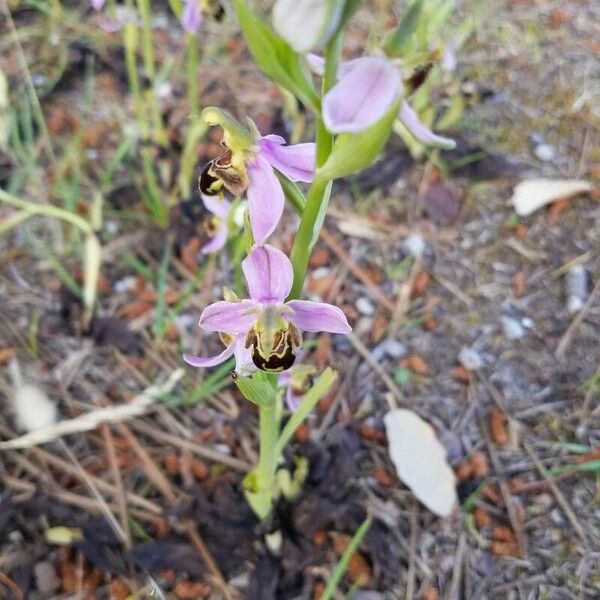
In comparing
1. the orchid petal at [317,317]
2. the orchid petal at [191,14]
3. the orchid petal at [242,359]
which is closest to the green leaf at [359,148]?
the orchid petal at [317,317]

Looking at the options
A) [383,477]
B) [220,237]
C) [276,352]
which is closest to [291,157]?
[276,352]

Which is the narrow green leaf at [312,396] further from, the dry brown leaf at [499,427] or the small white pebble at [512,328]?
the small white pebble at [512,328]

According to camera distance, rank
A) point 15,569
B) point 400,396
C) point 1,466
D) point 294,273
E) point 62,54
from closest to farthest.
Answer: point 294,273, point 15,569, point 1,466, point 400,396, point 62,54

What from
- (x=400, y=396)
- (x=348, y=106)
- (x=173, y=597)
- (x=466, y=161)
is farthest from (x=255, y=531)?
(x=466, y=161)

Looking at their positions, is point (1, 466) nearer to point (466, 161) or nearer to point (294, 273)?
point (294, 273)

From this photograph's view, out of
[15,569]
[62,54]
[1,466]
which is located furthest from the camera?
[62,54]

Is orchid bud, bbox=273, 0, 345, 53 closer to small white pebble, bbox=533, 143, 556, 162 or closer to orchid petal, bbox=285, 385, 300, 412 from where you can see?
orchid petal, bbox=285, 385, 300, 412
